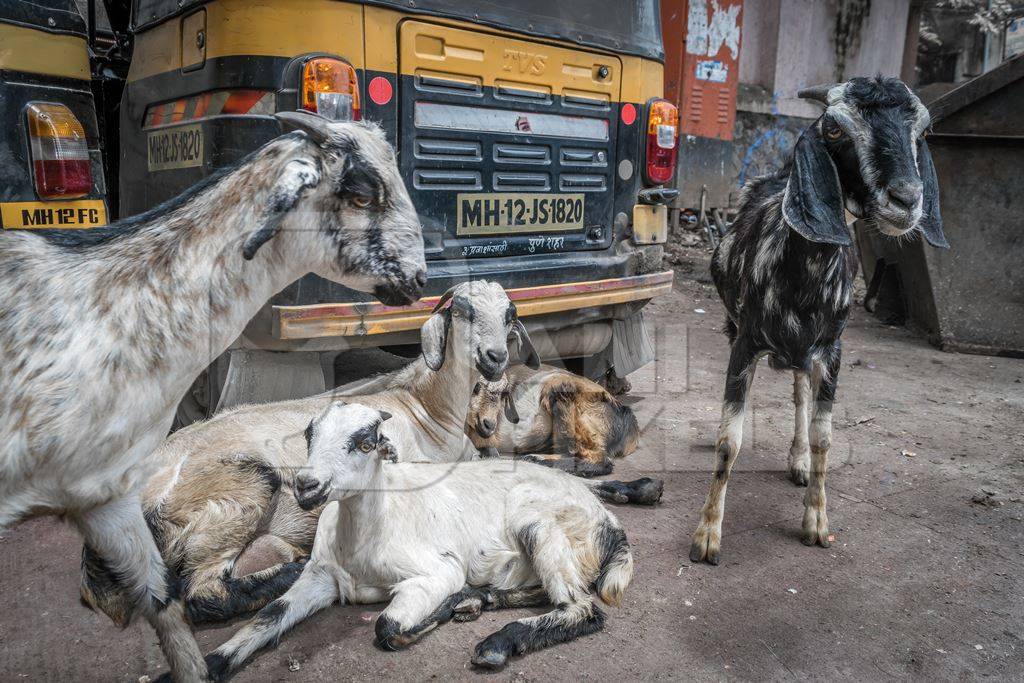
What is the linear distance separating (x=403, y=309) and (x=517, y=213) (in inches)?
39.8

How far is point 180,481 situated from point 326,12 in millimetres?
2112

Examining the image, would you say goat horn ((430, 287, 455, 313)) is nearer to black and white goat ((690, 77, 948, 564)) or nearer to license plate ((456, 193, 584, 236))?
license plate ((456, 193, 584, 236))

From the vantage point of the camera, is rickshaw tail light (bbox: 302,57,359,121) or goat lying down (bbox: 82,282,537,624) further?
rickshaw tail light (bbox: 302,57,359,121)

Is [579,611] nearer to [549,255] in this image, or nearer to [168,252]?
[168,252]

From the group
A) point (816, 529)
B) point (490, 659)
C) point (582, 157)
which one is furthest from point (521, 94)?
point (490, 659)

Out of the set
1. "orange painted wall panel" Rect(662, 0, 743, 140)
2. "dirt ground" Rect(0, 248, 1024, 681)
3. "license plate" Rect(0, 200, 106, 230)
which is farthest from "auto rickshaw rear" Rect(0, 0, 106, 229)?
"orange painted wall panel" Rect(662, 0, 743, 140)

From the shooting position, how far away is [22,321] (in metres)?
2.07

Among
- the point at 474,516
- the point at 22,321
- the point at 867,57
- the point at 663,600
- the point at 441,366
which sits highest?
the point at 867,57

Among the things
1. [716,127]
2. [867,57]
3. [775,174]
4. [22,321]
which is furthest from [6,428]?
[867,57]

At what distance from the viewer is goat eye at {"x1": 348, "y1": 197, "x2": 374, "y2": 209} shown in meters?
2.27

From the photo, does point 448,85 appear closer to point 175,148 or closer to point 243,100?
point 243,100

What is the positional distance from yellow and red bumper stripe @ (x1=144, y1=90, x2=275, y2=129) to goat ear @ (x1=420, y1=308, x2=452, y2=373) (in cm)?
119

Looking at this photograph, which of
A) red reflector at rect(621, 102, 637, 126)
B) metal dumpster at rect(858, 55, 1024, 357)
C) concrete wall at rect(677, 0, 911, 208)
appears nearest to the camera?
red reflector at rect(621, 102, 637, 126)

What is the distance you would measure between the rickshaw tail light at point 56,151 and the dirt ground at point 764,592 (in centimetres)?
153
